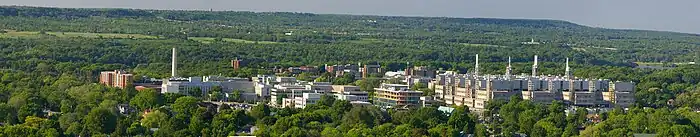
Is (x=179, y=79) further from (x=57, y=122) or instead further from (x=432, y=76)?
(x=57, y=122)

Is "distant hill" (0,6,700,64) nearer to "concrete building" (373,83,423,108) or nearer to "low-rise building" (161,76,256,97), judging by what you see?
"low-rise building" (161,76,256,97)

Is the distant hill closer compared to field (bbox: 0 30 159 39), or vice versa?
field (bbox: 0 30 159 39)

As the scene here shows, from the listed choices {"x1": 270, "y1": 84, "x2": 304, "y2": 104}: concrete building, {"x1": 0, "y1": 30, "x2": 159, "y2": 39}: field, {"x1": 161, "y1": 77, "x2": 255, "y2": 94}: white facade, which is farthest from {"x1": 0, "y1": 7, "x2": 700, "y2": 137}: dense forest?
{"x1": 270, "y1": 84, "x2": 304, "y2": 104}: concrete building

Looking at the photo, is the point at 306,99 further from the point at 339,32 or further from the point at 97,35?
the point at 339,32

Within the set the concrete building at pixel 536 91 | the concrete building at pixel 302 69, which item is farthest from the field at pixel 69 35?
the concrete building at pixel 536 91

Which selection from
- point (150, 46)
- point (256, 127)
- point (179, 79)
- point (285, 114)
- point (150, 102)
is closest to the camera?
point (256, 127)

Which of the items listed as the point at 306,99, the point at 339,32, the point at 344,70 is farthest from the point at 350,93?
the point at 339,32

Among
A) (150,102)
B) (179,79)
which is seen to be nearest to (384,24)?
(179,79)

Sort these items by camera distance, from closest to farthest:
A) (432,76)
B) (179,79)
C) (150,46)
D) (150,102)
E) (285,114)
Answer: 1. (285,114)
2. (150,102)
3. (179,79)
4. (432,76)
5. (150,46)
